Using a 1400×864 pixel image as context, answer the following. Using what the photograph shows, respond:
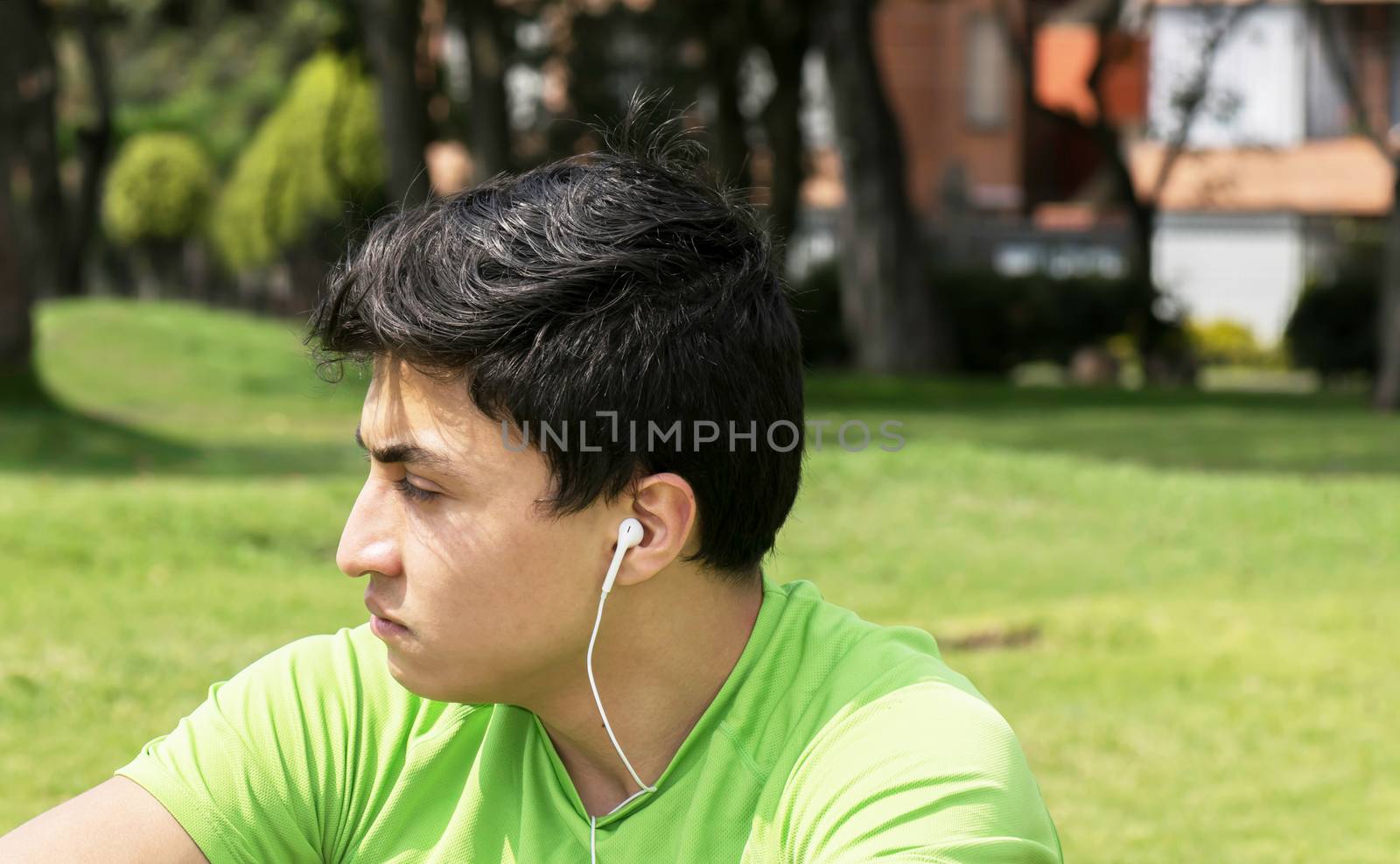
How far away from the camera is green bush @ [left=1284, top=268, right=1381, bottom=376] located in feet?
70.7

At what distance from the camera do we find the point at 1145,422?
1397cm

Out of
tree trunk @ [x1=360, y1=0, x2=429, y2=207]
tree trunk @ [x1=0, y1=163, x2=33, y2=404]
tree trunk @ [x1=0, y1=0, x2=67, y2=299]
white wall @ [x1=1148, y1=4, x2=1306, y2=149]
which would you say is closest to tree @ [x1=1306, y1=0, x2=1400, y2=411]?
tree trunk @ [x1=360, y1=0, x2=429, y2=207]

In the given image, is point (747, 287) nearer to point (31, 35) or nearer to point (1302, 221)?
point (31, 35)

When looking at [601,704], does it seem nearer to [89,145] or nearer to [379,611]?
[379,611]

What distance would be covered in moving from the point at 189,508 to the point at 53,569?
103cm

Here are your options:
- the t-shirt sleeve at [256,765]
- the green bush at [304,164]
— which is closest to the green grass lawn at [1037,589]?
the t-shirt sleeve at [256,765]

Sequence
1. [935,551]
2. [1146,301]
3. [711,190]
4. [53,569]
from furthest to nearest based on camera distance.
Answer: [1146,301]
[935,551]
[53,569]
[711,190]

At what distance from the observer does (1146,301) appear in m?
21.1

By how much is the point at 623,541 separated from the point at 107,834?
63 centimetres

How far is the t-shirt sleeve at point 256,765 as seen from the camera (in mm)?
1910

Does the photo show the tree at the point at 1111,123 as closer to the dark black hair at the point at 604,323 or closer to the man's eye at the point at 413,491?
the dark black hair at the point at 604,323

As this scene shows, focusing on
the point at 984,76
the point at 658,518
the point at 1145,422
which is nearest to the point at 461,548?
the point at 658,518

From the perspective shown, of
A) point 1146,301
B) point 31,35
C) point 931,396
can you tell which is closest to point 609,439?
point 931,396

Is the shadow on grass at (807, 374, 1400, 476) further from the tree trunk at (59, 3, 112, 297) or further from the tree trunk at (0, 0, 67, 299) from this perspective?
the tree trunk at (59, 3, 112, 297)
